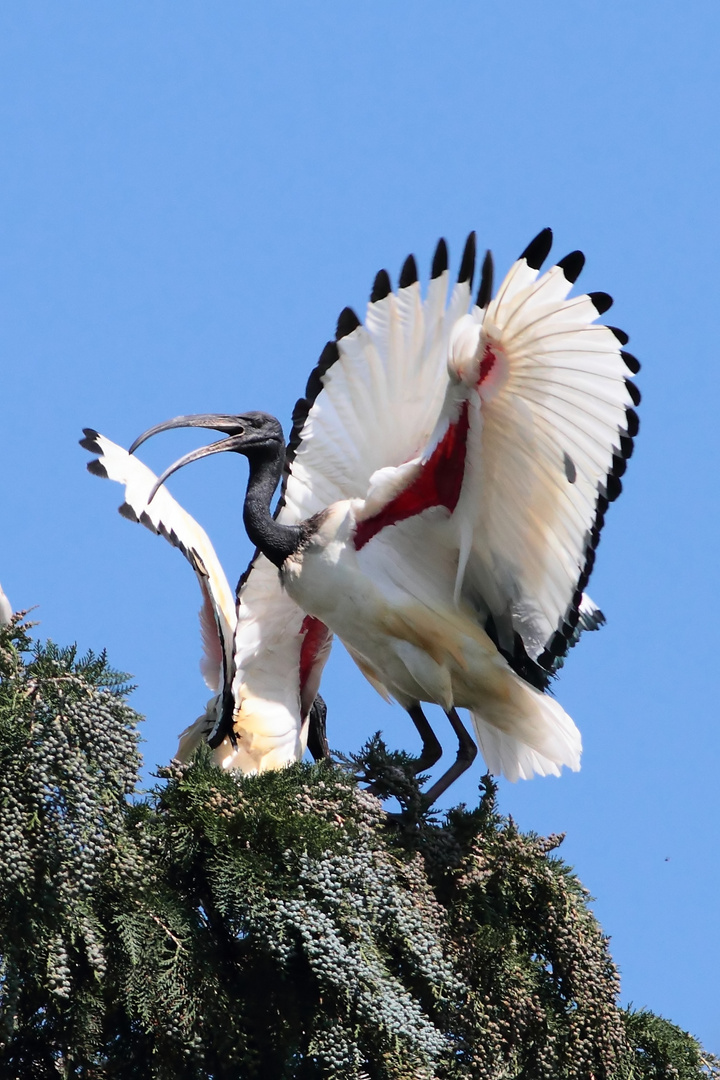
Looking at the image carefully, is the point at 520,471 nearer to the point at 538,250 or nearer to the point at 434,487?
the point at 434,487

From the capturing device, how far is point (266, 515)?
29.1 feet

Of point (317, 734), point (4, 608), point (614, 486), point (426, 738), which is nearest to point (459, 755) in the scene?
point (426, 738)

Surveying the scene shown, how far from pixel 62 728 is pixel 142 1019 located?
1052mm

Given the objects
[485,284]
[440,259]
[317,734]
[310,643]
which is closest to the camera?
[485,284]

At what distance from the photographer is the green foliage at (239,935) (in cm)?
601

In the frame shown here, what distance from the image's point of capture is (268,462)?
9227 mm

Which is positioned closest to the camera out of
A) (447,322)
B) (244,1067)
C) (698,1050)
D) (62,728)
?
(62,728)

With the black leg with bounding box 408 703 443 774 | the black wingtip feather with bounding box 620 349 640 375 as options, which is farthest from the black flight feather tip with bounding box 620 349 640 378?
the black leg with bounding box 408 703 443 774

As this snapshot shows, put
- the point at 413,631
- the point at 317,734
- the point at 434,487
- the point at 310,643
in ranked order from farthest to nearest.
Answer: the point at 317,734
the point at 310,643
the point at 413,631
the point at 434,487

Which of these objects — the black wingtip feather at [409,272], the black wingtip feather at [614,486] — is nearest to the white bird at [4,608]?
the black wingtip feather at [409,272]

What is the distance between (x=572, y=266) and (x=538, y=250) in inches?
6.3

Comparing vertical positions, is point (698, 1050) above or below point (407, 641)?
below

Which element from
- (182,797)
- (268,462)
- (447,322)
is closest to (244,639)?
(268,462)

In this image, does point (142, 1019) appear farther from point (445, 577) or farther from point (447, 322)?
point (447, 322)
